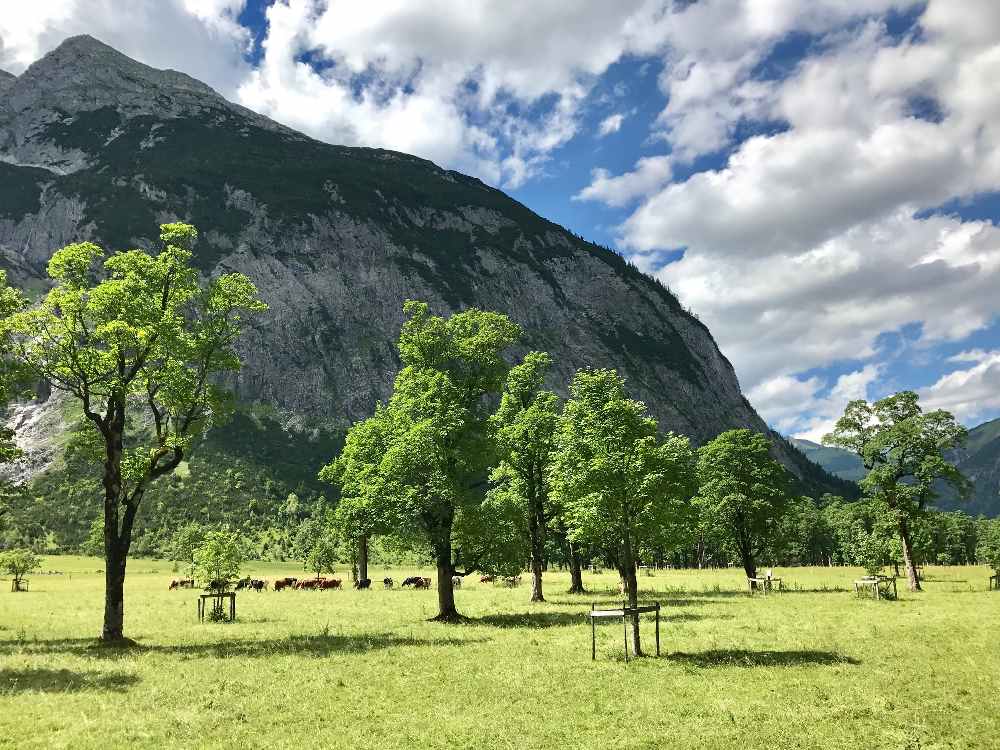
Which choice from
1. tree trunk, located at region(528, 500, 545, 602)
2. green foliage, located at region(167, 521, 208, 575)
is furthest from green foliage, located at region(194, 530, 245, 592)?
→ green foliage, located at region(167, 521, 208, 575)

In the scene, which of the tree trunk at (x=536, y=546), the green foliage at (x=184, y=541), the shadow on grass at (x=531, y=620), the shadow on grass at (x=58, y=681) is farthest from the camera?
the green foliage at (x=184, y=541)

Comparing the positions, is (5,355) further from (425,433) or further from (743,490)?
(743,490)

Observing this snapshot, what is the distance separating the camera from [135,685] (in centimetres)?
1955

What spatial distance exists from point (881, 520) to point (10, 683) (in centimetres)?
5881

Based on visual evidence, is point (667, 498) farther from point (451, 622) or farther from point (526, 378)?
point (526, 378)

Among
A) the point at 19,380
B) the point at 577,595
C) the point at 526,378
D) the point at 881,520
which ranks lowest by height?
the point at 577,595

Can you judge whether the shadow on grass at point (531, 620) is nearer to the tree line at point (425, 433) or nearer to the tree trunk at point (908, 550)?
the tree line at point (425, 433)

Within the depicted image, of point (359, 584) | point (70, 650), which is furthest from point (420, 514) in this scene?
point (359, 584)

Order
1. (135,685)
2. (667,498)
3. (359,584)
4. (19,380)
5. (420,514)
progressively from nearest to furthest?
(135,685) < (667,498) < (19,380) < (420,514) < (359,584)

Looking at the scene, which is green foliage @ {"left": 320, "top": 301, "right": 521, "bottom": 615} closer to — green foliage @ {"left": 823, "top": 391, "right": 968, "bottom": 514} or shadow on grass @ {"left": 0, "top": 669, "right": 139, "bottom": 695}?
shadow on grass @ {"left": 0, "top": 669, "right": 139, "bottom": 695}

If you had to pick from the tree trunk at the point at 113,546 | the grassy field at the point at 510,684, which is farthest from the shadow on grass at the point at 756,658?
the tree trunk at the point at 113,546

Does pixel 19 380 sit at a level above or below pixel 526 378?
below

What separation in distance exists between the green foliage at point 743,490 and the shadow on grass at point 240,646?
40563 mm

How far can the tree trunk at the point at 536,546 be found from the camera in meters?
48.4
